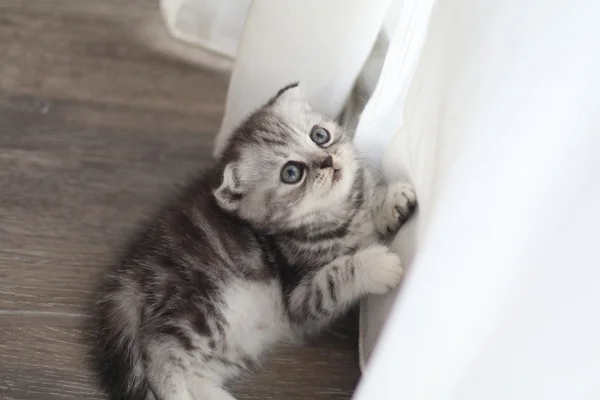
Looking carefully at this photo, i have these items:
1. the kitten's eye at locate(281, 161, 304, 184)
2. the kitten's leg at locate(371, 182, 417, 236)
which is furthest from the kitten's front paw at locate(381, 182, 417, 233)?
the kitten's eye at locate(281, 161, 304, 184)

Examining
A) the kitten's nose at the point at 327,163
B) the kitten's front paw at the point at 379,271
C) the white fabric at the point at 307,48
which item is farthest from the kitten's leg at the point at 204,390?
the white fabric at the point at 307,48

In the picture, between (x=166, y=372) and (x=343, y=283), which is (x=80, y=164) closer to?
(x=166, y=372)

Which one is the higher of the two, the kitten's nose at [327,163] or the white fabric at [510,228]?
the white fabric at [510,228]

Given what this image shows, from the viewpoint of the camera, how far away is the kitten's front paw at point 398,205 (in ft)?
2.83

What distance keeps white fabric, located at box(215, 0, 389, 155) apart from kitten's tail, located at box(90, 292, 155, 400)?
1.46 feet

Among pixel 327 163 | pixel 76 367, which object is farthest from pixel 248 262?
pixel 76 367

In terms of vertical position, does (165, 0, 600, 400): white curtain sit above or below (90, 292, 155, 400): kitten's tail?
above

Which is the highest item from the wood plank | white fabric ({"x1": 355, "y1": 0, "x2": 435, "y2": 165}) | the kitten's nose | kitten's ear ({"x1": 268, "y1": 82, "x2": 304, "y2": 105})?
white fabric ({"x1": 355, "y1": 0, "x2": 435, "y2": 165})

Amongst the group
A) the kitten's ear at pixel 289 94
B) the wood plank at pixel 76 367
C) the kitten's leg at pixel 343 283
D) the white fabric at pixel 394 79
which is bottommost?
the wood plank at pixel 76 367

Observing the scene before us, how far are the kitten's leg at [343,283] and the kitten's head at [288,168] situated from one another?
3.7 inches

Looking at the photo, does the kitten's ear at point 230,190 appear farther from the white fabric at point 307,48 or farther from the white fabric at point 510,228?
the white fabric at point 510,228

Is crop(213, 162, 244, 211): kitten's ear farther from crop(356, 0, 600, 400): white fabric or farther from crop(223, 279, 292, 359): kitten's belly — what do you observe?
crop(356, 0, 600, 400): white fabric

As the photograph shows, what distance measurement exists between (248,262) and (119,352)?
0.77 feet

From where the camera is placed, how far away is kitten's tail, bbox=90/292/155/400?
88 cm
